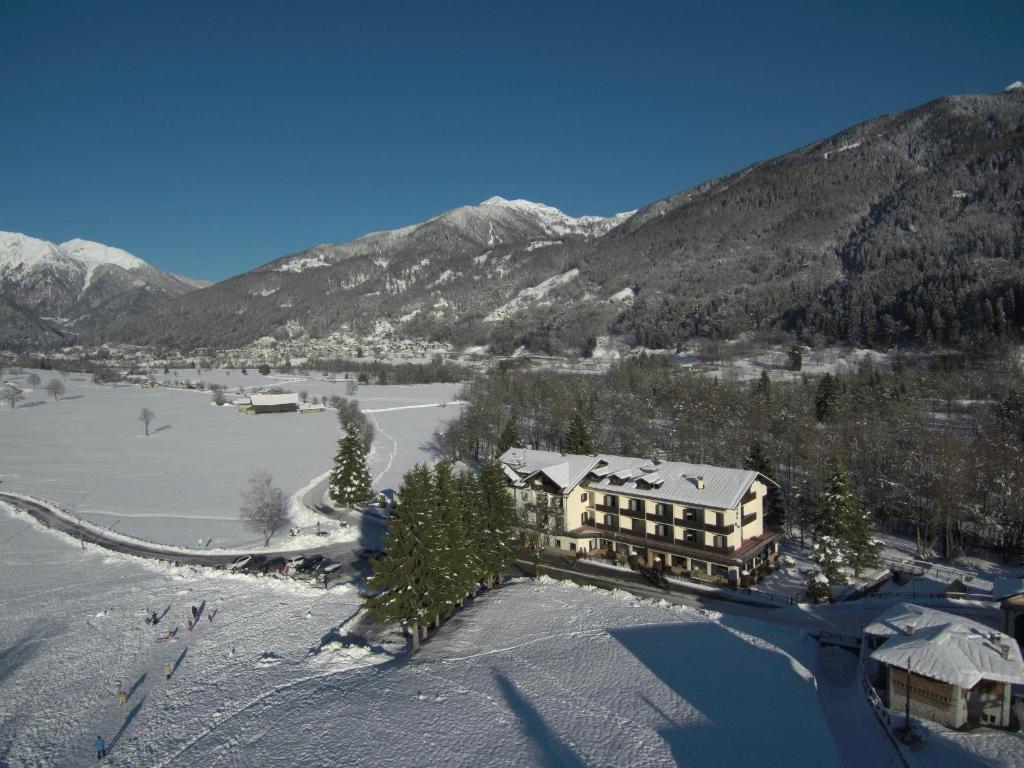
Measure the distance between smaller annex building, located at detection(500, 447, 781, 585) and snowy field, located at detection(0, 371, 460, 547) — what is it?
75.6 ft

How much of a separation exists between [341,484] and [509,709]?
3579cm

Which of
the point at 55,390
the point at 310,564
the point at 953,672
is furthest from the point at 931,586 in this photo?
the point at 55,390

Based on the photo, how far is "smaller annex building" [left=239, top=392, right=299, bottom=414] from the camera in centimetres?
11869

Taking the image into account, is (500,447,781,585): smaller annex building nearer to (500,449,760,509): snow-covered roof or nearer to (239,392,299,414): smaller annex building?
(500,449,760,509): snow-covered roof

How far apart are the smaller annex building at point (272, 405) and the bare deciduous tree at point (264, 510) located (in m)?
63.0

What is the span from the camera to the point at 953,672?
18188 mm

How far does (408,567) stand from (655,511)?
17463 mm

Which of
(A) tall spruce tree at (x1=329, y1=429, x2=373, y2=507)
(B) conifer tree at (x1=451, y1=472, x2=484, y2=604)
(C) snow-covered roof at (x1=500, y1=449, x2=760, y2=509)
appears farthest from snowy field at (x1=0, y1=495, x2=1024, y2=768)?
(A) tall spruce tree at (x1=329, y1=429, x2=373, y2=507)

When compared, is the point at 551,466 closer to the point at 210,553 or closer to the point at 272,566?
the point at 272,566

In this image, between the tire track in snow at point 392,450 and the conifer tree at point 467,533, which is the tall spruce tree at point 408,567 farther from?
the tire track in snow at point 392,450

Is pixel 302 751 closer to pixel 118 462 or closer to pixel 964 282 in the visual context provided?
pixel 118 462

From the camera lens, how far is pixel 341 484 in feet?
172

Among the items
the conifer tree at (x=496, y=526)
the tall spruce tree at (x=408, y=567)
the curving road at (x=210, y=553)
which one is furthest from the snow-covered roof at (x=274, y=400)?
the tall spruce tree at (x=408, y=567)

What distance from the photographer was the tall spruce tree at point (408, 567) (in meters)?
25.3
